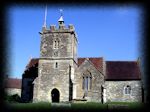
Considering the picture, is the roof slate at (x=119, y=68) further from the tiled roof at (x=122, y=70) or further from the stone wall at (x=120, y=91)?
the stone wall at (x=120, y=91)

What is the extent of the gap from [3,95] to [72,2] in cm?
141

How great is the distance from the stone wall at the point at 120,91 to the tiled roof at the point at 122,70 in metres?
0.67

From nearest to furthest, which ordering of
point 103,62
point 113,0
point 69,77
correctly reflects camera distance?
point 113,0
point 69,77
point 103,62

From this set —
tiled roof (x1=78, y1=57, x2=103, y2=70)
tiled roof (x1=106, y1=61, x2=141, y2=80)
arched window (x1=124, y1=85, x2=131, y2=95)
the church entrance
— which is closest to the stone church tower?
the church entrance

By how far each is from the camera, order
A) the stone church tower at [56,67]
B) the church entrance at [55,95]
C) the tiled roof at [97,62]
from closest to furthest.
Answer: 1. the stone church tower at [56,67]
2. the church entrance at [55,95]
3. the tiled roof at [97,62]

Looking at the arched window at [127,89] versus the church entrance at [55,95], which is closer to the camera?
the church entrance at [55,95]

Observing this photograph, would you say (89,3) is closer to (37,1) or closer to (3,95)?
(37,1)

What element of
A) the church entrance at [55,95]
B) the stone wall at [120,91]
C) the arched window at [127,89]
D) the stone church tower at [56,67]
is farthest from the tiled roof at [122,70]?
the church entrance at [55,95]

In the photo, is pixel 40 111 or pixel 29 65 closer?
pixel 40 111

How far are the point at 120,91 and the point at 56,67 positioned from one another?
9110 millimetres

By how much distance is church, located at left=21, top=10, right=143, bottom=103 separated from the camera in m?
36.2

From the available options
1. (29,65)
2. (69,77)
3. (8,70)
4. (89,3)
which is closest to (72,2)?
(89,3)

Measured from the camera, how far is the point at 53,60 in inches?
1448

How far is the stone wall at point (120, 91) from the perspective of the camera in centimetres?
3806
